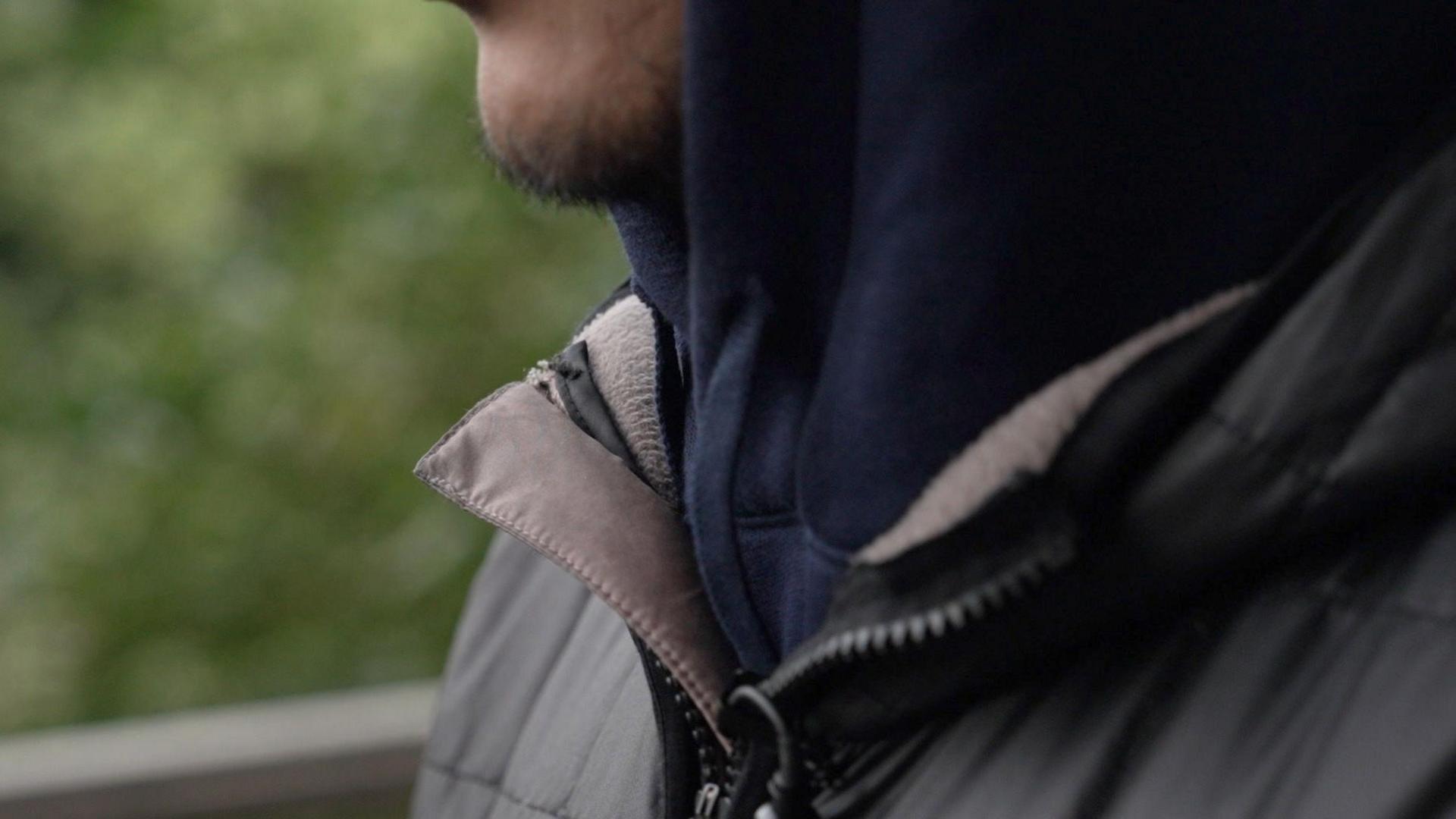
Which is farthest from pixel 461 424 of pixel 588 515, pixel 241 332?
pixel 241 332

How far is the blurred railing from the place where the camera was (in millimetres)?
3492

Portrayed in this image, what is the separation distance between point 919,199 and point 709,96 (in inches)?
7.6

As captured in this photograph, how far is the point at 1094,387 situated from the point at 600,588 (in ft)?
1.63

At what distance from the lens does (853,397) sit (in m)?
1.09

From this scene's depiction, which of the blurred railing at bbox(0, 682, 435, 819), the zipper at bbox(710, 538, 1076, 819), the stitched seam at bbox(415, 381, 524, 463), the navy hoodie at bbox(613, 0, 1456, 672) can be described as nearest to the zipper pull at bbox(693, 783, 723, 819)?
the zipper at bbox(710, 538, 1076, 819)

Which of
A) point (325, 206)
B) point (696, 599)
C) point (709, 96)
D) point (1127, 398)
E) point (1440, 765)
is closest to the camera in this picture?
point (1440, 765)

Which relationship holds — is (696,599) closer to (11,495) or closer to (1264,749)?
(1264,749)

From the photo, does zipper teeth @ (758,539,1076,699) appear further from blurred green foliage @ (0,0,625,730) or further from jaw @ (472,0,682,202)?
blurred green foliage @ (0,0,625,730)

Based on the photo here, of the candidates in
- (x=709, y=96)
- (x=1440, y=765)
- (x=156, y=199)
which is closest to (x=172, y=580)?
(x=156, y=199)

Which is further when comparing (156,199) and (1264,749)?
(156,199)

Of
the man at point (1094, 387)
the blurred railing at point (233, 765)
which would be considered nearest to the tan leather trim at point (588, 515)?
the man at point (1094, 387)

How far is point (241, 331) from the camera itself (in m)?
4.51

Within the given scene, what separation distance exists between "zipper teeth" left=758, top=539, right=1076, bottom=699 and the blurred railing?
2.75 meters

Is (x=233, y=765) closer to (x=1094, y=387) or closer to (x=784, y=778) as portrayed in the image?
(x=784, y=778)
